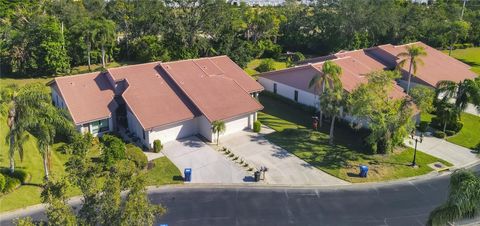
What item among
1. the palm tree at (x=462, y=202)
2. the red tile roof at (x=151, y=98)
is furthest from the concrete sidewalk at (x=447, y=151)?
the red tile roof at (x=151, y=98)

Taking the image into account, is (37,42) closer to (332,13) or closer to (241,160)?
(241,160)

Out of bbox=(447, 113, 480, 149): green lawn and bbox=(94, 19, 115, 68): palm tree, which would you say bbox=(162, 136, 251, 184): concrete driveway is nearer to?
bbox=(447, 113, 480, 149): green lawn

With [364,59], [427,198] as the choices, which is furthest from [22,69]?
[427,198]

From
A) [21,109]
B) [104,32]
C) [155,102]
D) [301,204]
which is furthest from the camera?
[104,32]

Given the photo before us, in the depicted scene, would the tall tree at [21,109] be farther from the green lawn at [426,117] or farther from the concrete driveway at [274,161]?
the green lawn at [426,117]

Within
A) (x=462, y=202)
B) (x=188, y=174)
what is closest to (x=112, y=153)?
(x=188, y=174)

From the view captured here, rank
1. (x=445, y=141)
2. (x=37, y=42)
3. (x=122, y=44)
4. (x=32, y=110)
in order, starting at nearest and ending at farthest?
1. (x=32, y=110)
2. (x=445, y=141)
3. (x=37, y=42)
4. (x=122, y=44)

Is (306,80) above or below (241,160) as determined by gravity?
above

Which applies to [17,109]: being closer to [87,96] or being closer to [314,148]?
[87,96]
